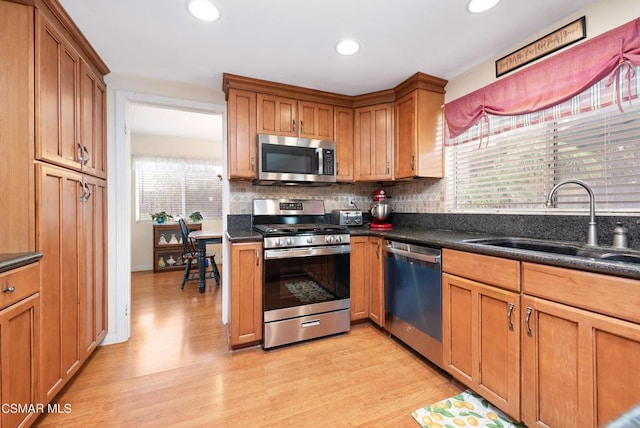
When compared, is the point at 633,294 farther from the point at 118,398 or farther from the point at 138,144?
the point at 138,144

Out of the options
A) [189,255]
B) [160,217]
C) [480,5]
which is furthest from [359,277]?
[160,217]

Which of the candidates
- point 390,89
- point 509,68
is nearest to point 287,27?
point 390,89

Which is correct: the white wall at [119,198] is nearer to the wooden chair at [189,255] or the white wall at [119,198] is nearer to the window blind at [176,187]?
the wooden chair at [189,255]

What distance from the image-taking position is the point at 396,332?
2.19 m

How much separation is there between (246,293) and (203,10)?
1.88m

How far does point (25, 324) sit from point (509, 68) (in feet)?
10.4

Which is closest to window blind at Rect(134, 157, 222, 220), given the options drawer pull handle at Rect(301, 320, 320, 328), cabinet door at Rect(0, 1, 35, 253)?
drawer pull handle at Rect(301, 320, 320, 328)

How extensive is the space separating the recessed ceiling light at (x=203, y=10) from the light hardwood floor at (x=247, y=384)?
7.48ft

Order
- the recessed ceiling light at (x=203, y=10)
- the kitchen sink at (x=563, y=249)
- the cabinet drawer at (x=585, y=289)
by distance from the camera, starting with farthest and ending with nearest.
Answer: the recessed ceiling light at (x=203, y=10) → the kitchen sink at (x=563, y=249) → the cabinet drawer at (x=585, y=289)

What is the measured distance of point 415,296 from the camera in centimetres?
198

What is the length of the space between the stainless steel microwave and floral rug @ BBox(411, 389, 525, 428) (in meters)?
1.88

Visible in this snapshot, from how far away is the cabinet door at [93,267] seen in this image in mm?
1802

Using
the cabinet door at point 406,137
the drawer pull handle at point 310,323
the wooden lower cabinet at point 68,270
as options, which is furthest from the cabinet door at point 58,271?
the cabinet door at point 406,137

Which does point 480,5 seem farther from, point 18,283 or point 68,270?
point 68,270
